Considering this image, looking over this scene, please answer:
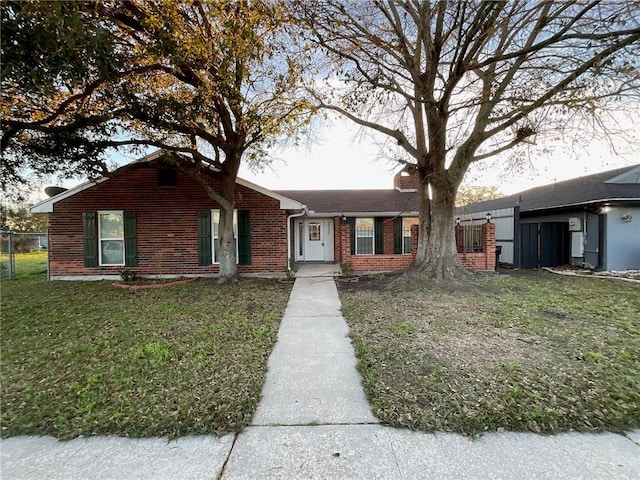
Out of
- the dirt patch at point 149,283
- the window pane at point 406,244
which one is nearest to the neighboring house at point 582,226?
the window pane at point 406,244

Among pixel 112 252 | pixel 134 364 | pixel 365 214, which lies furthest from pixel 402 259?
pixel 112 252

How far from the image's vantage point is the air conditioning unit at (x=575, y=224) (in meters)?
11.6

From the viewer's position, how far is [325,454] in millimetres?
2174

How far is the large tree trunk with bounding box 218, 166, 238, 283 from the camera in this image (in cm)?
876

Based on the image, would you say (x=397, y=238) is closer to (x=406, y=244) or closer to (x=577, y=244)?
(x=406, y=244)

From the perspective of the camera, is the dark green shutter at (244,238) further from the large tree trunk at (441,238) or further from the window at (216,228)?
the large tree trunk at (441,238)

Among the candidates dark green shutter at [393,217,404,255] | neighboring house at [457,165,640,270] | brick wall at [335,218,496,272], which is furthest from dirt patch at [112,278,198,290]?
neighboring house at [457,165,640,270]

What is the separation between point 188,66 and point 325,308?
18.5 feet

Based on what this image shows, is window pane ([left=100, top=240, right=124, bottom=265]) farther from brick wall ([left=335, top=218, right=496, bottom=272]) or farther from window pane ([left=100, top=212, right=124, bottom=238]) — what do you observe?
brick wall ([left=335, top=218, right=496, bottom=272])

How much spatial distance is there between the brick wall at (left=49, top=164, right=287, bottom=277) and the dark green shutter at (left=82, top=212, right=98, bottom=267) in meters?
0.19

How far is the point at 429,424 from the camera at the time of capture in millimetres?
2453

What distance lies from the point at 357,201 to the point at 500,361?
11.7 m

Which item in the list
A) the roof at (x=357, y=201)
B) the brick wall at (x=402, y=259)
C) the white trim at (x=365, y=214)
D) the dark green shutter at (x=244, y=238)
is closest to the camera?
the dark green shutter at (x=244, y=238)

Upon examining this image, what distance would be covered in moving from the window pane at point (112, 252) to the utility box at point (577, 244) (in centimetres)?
1656
